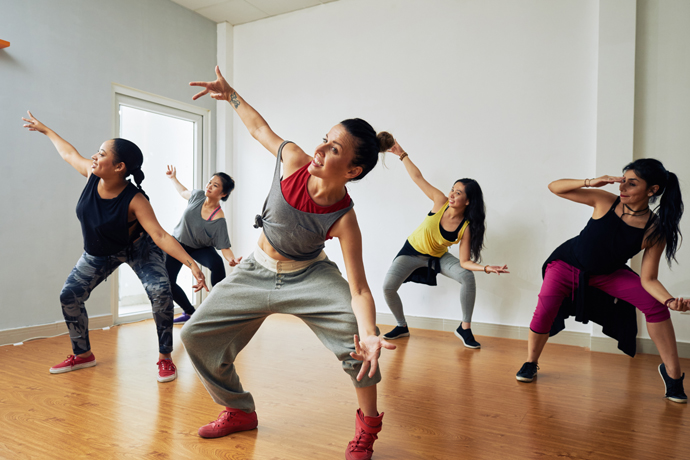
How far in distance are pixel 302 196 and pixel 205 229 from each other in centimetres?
233

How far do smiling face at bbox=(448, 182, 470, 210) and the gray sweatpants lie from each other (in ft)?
6.22

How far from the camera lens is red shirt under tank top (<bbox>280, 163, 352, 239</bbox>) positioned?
1.69m

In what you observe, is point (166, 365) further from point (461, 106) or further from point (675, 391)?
point (461, 106)

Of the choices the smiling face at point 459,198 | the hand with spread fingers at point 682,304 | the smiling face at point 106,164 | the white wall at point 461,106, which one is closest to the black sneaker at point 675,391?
the hand with spread fingers at point 682,304

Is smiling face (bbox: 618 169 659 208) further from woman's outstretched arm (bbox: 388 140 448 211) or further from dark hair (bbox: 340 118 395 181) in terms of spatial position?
dark hair (bbox: 340 118 395 181)

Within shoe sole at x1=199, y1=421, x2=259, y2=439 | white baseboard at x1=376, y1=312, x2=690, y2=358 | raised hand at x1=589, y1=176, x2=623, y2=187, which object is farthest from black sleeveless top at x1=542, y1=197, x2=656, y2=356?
shoe sole at x1=199, y1=421, x2=259, y2=439

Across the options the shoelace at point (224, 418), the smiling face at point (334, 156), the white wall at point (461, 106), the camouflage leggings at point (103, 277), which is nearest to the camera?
the smiling face at point (334, 156)

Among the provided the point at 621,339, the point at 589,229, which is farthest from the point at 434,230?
the point at 621,339

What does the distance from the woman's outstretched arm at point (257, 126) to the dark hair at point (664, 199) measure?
5.72 ft

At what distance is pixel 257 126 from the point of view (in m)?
1.92

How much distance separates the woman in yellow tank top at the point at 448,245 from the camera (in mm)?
3535

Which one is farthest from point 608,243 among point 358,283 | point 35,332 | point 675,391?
point 35,332

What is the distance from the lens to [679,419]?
7.09ft

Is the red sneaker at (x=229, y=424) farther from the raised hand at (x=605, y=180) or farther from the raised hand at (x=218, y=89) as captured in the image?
the raised hand at (x=605, y=180)
